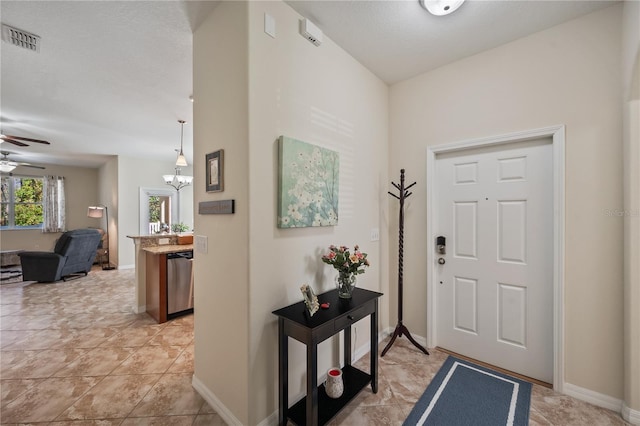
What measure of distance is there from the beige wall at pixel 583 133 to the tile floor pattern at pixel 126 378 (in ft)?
1.51

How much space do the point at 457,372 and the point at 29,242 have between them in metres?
9.91

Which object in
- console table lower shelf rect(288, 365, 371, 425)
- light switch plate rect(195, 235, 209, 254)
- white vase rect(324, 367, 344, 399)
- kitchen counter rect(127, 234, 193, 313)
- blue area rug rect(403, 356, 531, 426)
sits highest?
light switch plate rect(195, 235, 209, 254)

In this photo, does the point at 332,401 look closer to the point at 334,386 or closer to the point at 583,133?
the point at 334,386

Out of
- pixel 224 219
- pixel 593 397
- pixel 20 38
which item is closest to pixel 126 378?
pixel 224 219

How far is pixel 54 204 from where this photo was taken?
7.18 metres

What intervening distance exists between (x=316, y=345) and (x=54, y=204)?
359 inches

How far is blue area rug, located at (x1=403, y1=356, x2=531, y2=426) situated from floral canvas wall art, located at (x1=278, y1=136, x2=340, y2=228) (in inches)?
56.6

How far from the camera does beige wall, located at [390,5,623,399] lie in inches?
71.6

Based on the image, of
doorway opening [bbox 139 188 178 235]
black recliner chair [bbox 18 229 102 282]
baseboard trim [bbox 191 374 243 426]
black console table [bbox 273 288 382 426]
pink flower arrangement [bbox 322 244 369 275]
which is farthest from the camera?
doorway opening [bbox 139 188 178 235]

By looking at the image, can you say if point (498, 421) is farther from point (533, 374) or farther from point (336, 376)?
point (336, 376)

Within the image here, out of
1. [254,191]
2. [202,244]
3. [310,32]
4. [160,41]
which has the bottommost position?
[202,244]

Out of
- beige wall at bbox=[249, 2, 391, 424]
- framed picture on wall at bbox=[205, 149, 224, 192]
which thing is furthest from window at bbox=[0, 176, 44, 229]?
beige wall at bbox=[249, 2, 391, 424]

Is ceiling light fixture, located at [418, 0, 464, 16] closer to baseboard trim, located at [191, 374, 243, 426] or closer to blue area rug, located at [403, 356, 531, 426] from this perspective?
blue area rug, located at [403, 356, 531, 426]

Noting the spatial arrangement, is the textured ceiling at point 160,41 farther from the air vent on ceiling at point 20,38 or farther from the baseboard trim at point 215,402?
the baseboard trim at point 215,402
